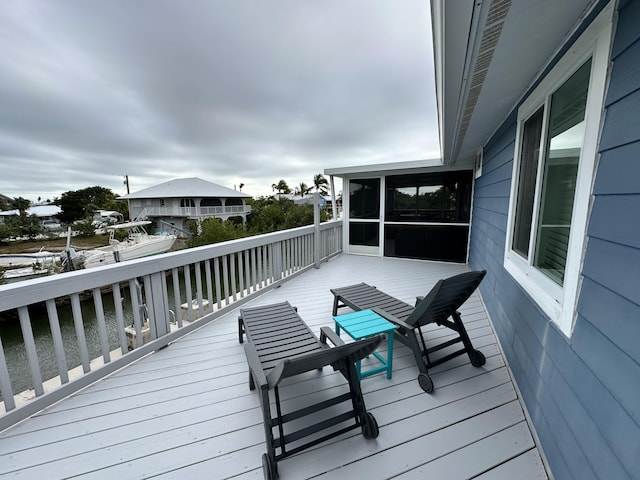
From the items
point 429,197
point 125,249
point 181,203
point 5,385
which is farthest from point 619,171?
point 181,203

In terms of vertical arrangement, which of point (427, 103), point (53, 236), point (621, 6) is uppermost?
point (427, 103)

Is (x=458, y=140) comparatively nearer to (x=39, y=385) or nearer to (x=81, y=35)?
(x=39, y=385)

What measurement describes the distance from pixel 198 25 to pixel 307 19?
1402 mm

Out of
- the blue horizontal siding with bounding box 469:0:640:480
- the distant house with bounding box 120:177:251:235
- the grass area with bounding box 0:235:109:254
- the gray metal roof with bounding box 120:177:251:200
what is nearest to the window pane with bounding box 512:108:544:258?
the blue horizontal siding with bounding box 469:0:640:480

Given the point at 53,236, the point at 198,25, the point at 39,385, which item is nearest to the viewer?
the point at 39,385

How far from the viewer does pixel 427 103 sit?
18.2 feet

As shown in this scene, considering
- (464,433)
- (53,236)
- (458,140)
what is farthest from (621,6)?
(53,236)

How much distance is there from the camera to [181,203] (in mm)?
22953

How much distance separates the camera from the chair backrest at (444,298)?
1.89 m

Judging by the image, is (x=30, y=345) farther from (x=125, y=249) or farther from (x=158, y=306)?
(x=125, y=249)

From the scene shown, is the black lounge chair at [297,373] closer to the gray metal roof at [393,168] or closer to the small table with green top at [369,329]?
the small table with green top at [369,329]

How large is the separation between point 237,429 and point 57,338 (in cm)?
140

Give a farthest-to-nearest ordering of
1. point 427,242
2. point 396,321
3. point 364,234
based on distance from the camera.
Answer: point 364,234 → point 427,242 → point 396,321

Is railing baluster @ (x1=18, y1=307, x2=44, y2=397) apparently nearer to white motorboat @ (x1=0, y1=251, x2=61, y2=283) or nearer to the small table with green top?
the small table with green top
